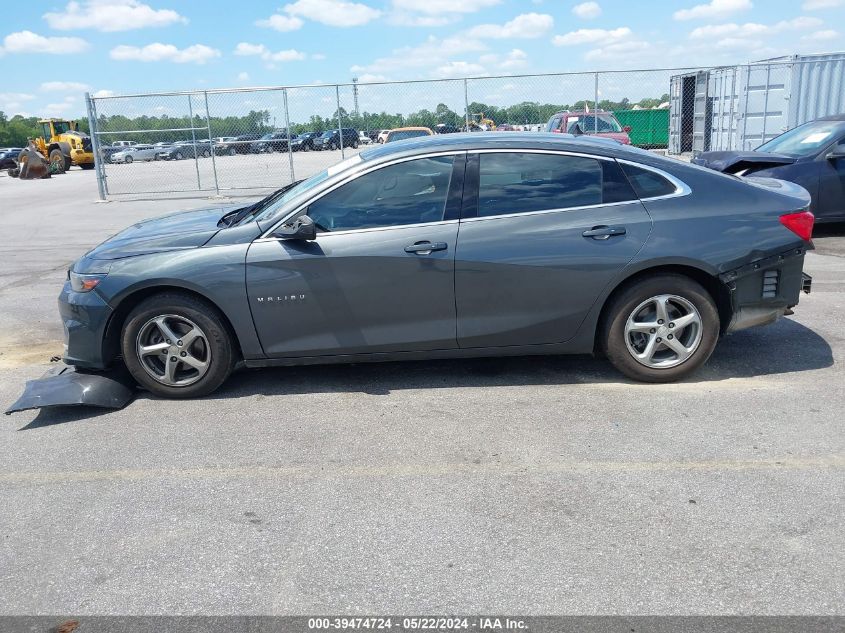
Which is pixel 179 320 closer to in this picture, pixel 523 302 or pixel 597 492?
pixel 523 302

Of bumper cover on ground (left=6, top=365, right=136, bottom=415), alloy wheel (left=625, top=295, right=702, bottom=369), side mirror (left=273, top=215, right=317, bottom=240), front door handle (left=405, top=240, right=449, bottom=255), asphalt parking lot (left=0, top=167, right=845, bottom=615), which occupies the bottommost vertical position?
asphalt parking lot (left=0, top=167, right=845, bottom=615)

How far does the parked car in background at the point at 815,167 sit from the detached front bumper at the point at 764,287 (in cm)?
558

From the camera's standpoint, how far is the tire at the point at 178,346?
15.6 feet

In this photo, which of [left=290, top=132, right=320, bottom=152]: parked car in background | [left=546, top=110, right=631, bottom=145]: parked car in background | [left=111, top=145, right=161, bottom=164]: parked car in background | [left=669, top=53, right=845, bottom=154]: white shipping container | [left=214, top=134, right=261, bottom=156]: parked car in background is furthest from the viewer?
[left=111, top=145, right=161, bottom=164]: parked car in background

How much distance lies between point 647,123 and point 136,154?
20.2 meters

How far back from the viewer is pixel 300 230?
4.58 metres

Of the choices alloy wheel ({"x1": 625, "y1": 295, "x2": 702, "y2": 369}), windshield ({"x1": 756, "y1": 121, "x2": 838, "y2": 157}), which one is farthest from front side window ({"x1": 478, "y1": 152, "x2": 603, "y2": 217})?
windshield ({"x1": 756, "y1": 121, "x2": 838, "y2": 157})

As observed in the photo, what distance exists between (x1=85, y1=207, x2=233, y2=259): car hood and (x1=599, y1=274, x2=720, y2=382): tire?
274 cm

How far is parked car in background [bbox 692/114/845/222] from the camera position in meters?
9.94

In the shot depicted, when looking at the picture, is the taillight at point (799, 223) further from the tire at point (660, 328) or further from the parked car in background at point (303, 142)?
the parked car in background at point (303, 142)

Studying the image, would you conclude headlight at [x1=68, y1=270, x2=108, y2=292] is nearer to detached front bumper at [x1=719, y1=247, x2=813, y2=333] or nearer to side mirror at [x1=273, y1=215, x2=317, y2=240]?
side mirror at [x1=273, y1=215, x2=317, y2=240]

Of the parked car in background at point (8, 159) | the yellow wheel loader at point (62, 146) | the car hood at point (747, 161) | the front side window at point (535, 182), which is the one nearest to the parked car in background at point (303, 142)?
the car hood at point (747, 161)

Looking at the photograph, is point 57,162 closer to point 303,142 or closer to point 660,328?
point 303,142

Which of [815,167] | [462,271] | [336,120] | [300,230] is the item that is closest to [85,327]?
[300,230]
